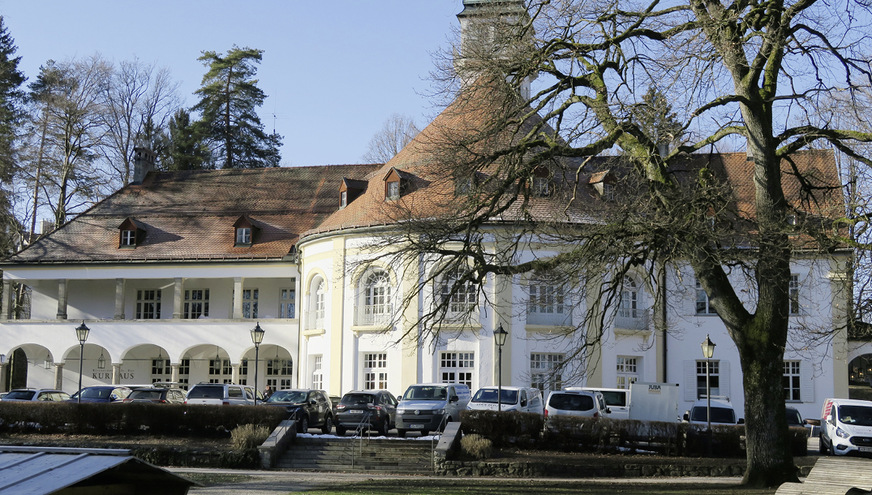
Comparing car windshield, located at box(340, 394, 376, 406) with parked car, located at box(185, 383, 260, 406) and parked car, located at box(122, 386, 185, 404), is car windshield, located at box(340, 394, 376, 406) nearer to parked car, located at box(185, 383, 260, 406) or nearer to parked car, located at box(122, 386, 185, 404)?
parked car, located at box(185, 383, 260, 406)

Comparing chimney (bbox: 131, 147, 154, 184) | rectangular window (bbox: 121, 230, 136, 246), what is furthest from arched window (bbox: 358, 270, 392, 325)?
chimney (bbox: 131, 147, 154, 184)

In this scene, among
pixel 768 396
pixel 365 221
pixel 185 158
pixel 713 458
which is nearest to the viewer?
pixel 768 396

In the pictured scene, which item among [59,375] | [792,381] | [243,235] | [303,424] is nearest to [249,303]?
[243,235]

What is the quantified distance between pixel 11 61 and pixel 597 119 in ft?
163

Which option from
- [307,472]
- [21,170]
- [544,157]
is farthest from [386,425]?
[21,170]

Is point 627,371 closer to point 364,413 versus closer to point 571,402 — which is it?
point 571,402

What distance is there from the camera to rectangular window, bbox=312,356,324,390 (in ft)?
138

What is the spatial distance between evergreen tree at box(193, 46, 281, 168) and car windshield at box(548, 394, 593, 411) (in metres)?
42.1

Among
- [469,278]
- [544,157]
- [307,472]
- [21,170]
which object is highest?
[21,170]

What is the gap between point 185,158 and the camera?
215ft

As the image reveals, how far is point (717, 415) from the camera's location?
31984mm

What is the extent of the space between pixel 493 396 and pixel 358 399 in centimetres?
427

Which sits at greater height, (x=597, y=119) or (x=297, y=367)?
(x=597, y=119)

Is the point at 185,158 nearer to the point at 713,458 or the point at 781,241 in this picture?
the point at 713,458
